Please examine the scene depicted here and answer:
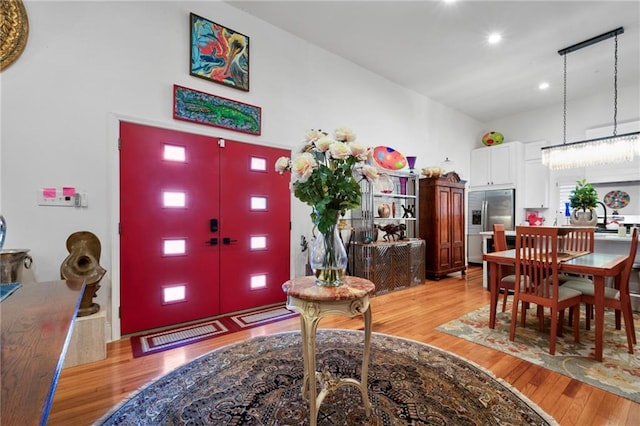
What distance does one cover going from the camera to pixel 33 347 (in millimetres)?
906

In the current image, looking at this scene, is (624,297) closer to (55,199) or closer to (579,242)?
(579,242)

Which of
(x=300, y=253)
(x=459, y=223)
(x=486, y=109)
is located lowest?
(x=300, y=253)

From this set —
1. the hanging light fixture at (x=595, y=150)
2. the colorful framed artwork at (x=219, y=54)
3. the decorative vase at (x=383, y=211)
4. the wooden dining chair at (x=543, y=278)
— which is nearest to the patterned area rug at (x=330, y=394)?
the wooden dining chair at (x=543, y=278)

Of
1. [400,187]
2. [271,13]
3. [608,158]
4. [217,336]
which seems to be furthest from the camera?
[400,187]

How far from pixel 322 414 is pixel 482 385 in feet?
3.80

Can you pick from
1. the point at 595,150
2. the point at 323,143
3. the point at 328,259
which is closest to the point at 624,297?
the point at 595,150

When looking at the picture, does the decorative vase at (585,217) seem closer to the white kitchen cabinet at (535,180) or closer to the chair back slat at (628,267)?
the chair back slat at (628,267)

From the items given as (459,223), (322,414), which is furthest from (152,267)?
(459,223)

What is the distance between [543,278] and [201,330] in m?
3.36

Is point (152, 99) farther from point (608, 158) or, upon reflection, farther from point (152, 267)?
point (608, 158)

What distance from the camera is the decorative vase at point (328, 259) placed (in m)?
1.61

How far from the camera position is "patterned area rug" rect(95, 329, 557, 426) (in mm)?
1706

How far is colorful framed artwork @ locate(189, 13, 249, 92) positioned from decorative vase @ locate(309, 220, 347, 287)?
8.81 feet

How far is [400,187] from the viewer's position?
5.25 metres
